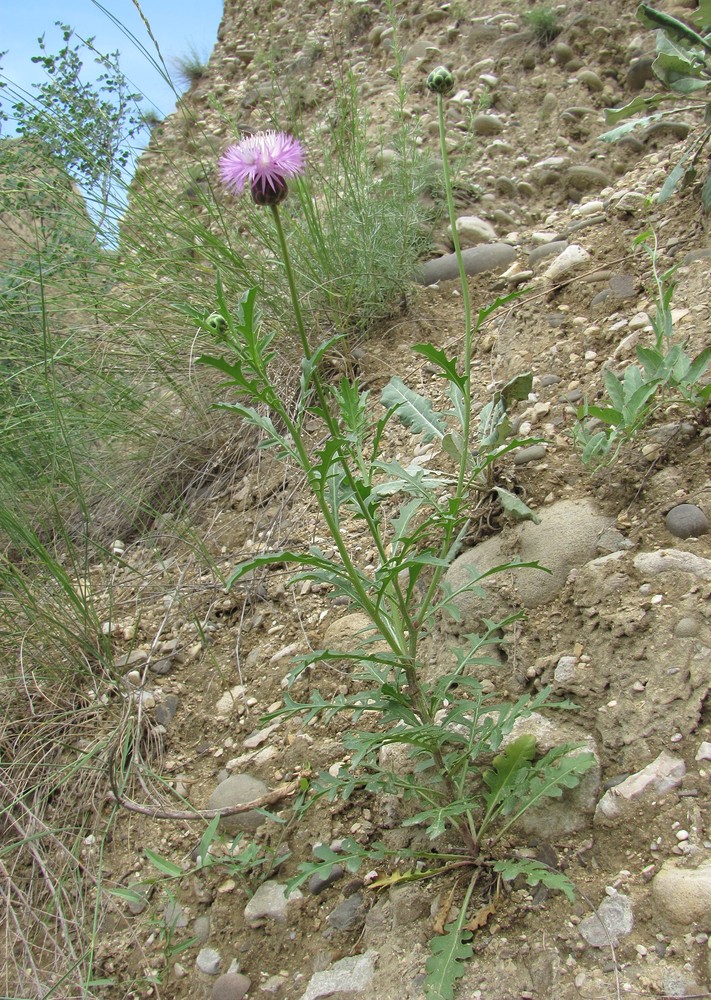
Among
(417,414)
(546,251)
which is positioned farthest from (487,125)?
(417,414)

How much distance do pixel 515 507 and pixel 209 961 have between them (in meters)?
1.14

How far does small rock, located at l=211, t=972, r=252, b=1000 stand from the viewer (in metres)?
1.50

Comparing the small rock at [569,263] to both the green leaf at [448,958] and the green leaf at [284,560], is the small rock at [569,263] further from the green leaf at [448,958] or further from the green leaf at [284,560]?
the green leaf at [448,958]

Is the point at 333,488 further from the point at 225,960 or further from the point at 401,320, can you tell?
the point at 401,320

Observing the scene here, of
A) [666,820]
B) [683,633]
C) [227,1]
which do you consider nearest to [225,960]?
[666,820]

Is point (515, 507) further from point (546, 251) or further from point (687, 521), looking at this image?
point (546, 251)

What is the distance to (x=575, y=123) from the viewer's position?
3.99m

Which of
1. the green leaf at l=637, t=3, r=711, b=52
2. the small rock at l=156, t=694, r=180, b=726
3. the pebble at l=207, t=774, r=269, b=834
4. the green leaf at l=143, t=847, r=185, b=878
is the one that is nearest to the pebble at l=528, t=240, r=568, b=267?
the green leaf at l=637, t=3, r=711, b=52

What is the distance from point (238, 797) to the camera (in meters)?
1.89

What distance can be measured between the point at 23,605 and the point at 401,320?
1728mm

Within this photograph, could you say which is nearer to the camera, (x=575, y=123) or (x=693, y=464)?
(x=693, y=464)

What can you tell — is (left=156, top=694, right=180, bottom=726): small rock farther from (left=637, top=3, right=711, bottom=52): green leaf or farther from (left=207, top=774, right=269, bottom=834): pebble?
(left=637, top=3, right=711, bottom=52): green leaf

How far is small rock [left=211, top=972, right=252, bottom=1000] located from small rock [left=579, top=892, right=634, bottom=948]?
2.10 ft

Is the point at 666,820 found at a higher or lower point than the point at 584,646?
lower
